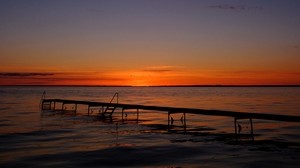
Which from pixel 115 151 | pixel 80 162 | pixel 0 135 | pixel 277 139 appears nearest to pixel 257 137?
pixel 277 139

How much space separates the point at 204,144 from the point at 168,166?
569cm

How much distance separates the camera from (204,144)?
707 inches

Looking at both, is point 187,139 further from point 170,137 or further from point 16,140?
point 16,140

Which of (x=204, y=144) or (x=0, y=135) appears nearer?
(x=204, y=144)

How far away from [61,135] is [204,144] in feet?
30.0

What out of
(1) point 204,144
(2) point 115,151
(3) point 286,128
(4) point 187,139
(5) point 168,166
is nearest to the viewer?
(5) point 168,166

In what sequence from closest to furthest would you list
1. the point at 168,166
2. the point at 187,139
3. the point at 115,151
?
the point at 168,166 → the point at 115,151 → the point at 187,139

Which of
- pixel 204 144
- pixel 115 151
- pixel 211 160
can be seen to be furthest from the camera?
pixel 204 144

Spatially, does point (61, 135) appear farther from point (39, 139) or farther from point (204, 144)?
point (204, 144)

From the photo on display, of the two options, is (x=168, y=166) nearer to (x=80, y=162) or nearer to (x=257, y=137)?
(x=80, y=162)

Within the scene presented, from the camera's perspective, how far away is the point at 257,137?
69.3 feet

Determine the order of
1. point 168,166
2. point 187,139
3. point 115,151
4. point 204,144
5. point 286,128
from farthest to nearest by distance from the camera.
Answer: point 286,128 → point 187,139 → point 204,144 → point 115,151 → point 168,166

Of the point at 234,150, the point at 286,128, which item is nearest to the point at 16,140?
the point at 234,150

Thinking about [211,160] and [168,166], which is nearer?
[168,166]
